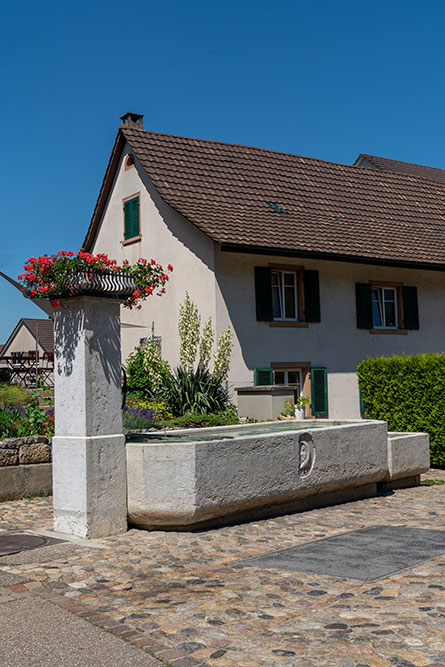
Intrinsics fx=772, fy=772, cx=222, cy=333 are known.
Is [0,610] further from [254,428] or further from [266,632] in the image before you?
[254,428]

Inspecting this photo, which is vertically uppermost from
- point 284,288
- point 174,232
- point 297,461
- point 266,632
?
point 174,232

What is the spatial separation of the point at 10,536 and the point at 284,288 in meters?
11.7

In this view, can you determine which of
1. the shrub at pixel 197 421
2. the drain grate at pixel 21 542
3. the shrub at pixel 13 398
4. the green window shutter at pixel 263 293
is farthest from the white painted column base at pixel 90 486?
the green window shutter at pixel 263 293

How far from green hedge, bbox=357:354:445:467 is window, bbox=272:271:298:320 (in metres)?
3.43

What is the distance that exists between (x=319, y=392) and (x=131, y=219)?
6634mm


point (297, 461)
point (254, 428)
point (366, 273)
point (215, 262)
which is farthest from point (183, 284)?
point (297, 461)

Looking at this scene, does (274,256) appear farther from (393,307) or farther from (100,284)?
(100,284)

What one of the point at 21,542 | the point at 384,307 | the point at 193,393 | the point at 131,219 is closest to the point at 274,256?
the point at 384,307

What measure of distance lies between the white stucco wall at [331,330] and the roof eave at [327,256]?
58 centimetres

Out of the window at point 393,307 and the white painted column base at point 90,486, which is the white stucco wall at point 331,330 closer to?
the window at point 393,307

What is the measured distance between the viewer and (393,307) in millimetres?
20594

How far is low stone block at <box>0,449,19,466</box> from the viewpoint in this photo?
34.0ft

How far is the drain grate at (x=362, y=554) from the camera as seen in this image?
651 centimetres

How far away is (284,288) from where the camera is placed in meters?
18.5
